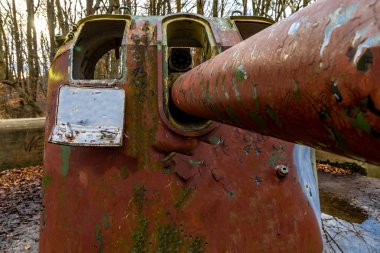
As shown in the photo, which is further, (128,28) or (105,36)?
Result: (105,36)

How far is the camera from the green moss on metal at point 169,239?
4.52ft

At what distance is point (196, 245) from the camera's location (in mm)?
1380

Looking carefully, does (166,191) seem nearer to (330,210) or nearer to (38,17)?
(330,210)

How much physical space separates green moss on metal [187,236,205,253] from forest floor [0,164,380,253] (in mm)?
1172

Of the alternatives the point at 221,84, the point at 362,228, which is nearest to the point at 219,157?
the point at 221,84

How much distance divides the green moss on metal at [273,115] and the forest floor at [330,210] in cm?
203

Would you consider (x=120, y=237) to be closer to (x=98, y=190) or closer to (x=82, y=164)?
(x=98, y=190)

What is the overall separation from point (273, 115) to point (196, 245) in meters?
1.05

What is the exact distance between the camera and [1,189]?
4.48m

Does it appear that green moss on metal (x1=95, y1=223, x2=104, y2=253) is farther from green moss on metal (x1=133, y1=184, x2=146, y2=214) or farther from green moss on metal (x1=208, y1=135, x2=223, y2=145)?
green moss on metal (x1=208, y1=135, x2=223, y2=145)

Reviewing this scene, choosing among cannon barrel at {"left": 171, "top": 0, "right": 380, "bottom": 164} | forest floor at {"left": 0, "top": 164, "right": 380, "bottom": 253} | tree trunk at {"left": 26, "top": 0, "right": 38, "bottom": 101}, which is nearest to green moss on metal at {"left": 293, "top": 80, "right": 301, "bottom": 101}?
cannon barrel at {"left": 171, "top": 0, "right": 380, "bottom": 164}

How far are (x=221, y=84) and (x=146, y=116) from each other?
882mm

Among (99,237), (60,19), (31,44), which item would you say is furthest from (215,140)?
(60,19)

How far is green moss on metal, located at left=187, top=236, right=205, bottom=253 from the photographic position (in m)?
1.38
